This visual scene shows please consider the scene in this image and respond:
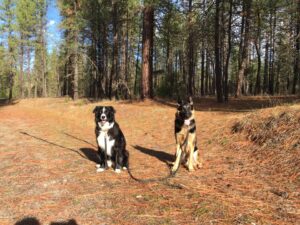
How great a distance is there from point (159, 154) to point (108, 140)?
2554mm

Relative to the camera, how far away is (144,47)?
758 inches

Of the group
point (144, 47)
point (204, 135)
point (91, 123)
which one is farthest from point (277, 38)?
point (204, 135)

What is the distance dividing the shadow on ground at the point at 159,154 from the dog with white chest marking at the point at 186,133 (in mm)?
1022

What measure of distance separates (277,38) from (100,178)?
32082mm

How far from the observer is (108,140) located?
739 cm

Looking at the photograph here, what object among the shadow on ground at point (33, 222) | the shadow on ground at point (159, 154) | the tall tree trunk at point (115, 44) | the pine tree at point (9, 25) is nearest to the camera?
the shadow on ground at point (33, 222)

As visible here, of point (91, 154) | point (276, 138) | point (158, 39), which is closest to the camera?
point (276, 138)

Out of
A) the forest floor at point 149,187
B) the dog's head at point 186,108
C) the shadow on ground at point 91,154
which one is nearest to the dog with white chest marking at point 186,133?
the dog's head at point 186,108

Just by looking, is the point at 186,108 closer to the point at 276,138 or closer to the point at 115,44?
the point at 276,138

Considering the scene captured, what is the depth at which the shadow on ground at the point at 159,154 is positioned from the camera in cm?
888

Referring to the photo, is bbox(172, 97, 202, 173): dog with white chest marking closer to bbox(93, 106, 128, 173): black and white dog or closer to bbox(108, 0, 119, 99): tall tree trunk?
bbox(93, 106, 128, 173): black and white dog

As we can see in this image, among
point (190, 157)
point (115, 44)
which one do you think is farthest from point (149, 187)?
point (115, 44)

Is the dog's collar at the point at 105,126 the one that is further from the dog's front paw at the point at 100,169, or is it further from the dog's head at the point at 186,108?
the dog's head at the point at 186,108

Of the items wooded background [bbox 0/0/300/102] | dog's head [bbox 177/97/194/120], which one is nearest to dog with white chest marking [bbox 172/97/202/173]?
dog's head [bbox 177/97/194/120]
